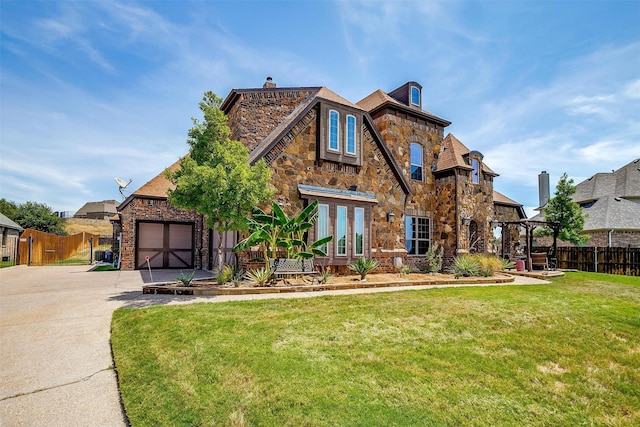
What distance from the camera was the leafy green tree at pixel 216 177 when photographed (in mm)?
9758

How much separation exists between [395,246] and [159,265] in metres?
14.3

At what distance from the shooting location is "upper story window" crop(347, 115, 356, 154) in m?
14.5

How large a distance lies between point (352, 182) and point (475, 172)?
976 cm

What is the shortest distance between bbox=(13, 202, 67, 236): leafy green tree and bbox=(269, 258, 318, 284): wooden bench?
155ft

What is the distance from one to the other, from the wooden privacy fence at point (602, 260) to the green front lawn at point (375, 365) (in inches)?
637

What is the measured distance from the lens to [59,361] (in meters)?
4.72

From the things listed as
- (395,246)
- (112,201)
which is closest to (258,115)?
(395,246)

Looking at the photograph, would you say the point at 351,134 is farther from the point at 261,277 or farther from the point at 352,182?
the point at 261,277

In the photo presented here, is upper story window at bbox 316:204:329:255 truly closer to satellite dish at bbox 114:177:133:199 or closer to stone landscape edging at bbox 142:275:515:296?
stone landscape edging at bbox 142:275:515:296

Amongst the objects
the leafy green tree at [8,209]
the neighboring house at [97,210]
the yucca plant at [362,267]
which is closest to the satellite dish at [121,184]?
the yucca plant at [362,267]

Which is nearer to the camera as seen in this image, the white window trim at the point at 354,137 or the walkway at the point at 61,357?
the walkway at the point at 61,357

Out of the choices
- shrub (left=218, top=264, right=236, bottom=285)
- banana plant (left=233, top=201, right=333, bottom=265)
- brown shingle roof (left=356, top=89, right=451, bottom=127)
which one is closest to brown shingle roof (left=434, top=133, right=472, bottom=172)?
brown shingle roof (left=356, top=89, right=451, bottom=127)

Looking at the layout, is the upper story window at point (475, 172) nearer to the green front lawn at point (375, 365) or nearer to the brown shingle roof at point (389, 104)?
the brown shingle roof at point (389, 104)

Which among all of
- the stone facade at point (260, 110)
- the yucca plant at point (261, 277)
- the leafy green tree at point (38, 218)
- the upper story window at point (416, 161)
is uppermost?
the stone facade at point (260, 110)
